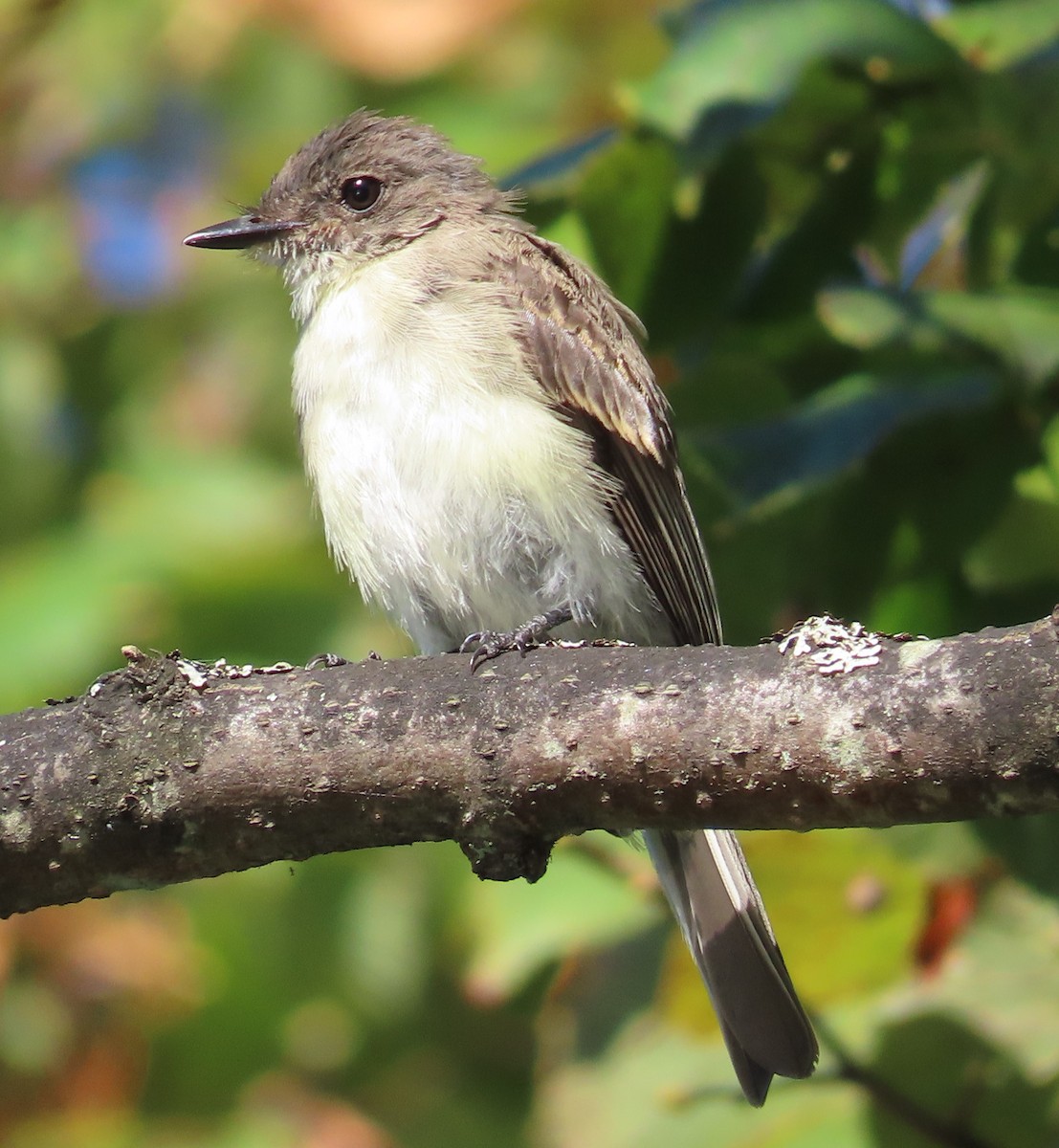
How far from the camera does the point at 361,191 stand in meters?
4.75

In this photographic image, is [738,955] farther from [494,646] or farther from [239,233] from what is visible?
[239,233]

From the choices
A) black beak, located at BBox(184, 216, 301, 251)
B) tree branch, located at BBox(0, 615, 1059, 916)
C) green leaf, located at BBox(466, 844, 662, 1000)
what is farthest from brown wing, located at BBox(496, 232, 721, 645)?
tree branch, located at BBox(0, 615, 1059, 916)

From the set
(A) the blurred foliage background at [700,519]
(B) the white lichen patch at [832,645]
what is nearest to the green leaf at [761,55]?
(A) the blurred foliage background at [700,519]

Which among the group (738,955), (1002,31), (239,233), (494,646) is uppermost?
(1002,31)

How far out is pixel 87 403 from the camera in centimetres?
583

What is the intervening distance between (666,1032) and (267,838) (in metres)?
1.61

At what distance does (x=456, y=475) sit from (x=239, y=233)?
139 centimetres

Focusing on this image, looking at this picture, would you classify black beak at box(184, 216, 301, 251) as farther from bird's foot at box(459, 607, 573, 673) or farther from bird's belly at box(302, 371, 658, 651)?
bird's foot at box(459, 607, 573, 673)

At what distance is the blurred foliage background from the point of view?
330cm

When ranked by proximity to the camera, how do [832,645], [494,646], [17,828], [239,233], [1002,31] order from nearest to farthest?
1. [832,645]
2. [17,828]
3. [494,646]
4. [1002,31]
5. [239,233]

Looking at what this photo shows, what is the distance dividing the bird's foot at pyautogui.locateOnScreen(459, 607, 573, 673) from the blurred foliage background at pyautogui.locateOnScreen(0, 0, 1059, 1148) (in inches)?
15.9

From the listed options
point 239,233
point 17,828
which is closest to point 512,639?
point 17,828

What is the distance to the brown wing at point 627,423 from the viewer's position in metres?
3.93

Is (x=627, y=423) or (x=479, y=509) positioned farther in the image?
(x=627, y=423)
